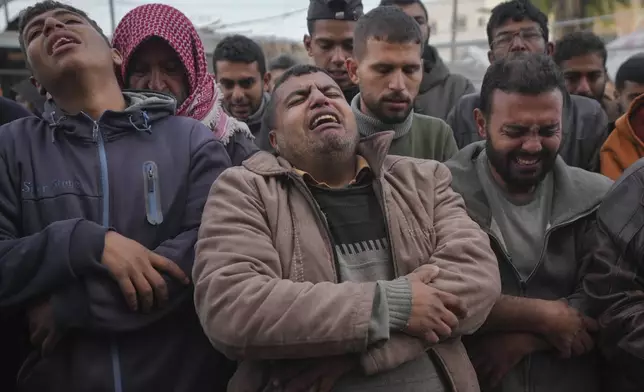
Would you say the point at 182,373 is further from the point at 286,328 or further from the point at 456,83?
the point at 456,83

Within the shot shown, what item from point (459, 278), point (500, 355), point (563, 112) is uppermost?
point (563, 112)

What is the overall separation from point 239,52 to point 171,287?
269 centimetres

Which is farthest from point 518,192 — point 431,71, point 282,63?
point 282,63

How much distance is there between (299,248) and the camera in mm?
1952

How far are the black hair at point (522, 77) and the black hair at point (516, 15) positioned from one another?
1.50m

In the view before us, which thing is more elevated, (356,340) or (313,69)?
(313,69)

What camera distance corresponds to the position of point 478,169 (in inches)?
95.3

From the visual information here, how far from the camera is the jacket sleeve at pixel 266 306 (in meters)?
1.72

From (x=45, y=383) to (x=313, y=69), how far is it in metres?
1.40

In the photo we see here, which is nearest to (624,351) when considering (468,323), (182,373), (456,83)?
(468,323)

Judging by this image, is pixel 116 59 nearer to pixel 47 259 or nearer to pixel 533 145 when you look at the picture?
pixel 47 259

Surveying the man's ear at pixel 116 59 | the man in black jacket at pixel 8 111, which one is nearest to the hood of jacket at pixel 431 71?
the man's ear at pixel 116 59

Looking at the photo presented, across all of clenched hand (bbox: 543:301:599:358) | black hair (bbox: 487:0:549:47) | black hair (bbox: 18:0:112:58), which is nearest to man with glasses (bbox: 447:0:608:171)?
black hair (bbox: 487:0:549:47)

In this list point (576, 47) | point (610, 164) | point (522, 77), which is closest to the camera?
point (522, 77)
